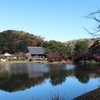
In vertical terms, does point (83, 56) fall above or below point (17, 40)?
below

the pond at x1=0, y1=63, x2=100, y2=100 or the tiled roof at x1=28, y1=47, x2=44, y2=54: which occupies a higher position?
the tiled roof at x1=28, y1=47, x2=44, y2=54


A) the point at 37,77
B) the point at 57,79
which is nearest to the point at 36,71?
the point at 37,77

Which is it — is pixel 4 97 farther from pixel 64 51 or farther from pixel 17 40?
pixel 17 40

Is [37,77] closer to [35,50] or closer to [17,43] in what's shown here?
[35,50]

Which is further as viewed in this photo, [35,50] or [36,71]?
[35,50]

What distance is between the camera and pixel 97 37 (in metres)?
7.39

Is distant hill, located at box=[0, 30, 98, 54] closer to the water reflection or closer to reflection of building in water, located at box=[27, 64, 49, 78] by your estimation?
reflection of building in water, located at box=[27, 64, 49, 78]

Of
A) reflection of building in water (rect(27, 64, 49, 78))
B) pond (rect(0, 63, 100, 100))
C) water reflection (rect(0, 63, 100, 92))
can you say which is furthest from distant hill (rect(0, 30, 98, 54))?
pond (rect(0, 63, 100, 100))

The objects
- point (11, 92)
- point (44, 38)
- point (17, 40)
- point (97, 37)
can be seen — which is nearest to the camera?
point (97, 37)

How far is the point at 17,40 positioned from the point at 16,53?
4306 mm

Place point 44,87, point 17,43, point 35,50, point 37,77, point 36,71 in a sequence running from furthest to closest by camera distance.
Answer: point 17,43, point 35,50, point 36,71, point 37,77, point 44,87

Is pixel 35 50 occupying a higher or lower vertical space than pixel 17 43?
lower

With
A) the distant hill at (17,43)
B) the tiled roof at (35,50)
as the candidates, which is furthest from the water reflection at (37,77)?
the distant hill at (17,43)

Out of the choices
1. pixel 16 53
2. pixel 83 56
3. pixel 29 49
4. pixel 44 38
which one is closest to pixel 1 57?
pixel 16 53
